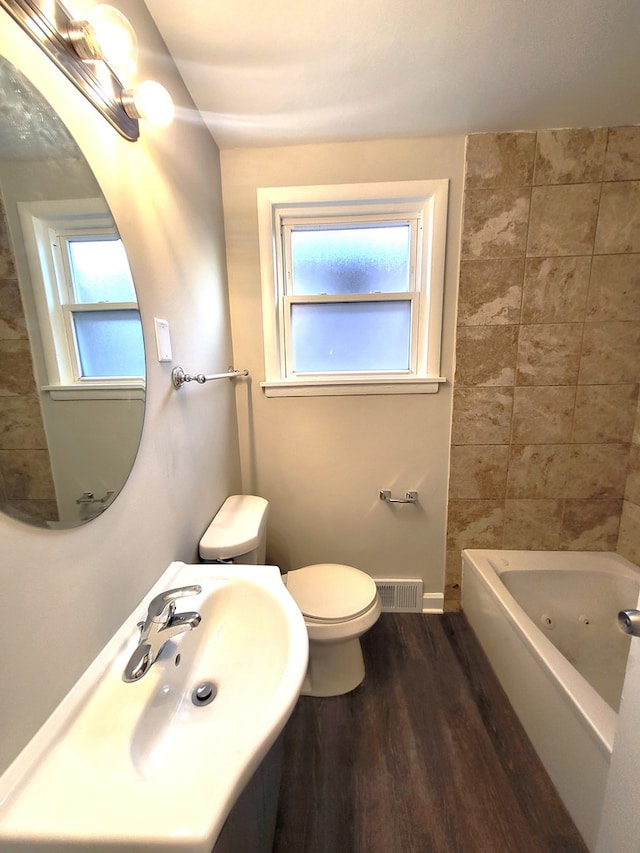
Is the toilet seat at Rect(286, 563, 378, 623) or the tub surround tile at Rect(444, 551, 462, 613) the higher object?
the toilet seat at Rect(286, 563, 378, 623)

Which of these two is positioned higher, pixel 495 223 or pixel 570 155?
pixel 570 155

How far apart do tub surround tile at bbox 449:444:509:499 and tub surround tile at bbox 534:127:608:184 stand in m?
1.20

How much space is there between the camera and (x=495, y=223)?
4.80 feet

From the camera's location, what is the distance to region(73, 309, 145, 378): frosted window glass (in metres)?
0.64

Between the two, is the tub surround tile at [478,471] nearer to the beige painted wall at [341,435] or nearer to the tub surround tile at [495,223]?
the beige painted wall at [341,435]

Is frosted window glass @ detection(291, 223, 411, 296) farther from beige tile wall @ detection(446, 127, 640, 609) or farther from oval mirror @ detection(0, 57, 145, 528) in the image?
oval mirror @ detection(0, 57, 145, 528)

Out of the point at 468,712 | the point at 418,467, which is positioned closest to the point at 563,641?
the point at 468,712

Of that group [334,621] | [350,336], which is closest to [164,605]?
[334,621]

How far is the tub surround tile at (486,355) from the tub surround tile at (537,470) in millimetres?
370

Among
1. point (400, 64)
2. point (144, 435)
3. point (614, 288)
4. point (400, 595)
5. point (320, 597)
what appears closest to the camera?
point (144, 435)

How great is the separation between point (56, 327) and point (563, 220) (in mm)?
1901

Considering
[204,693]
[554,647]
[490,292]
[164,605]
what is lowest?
[554,647]

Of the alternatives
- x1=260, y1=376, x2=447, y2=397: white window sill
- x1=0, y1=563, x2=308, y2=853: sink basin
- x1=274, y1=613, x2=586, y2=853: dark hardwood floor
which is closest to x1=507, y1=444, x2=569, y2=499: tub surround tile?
x1=260, y1=376, x2=447, y2=397: white window sill

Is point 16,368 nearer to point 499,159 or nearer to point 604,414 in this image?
point 499,159
